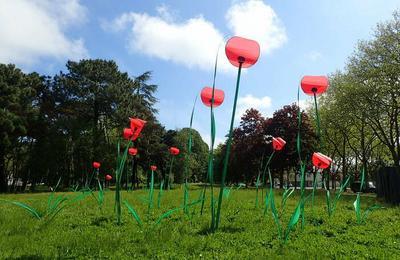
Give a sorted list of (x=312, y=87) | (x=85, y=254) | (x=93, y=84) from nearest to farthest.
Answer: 1. (x=85, y=254)
2. (x=312, y=87)
3. (x=93, y=84)

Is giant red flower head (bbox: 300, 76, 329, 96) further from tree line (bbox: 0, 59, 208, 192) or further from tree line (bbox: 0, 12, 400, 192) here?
tree line (bbox: 0, 59, 208, 192)

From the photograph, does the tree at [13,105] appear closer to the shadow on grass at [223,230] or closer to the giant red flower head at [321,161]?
the shadow on grass at [223,230]

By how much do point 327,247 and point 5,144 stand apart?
32.4 meters

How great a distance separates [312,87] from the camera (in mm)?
5957

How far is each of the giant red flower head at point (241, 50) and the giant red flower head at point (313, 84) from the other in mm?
1101

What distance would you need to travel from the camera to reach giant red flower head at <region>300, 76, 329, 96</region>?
593cm

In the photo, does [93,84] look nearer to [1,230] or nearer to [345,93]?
[345,93]

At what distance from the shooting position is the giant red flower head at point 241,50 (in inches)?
203

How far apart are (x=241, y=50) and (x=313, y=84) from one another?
1.42 metres

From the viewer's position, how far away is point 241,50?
16.9 feet

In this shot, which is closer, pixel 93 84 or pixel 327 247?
pixel 327 247

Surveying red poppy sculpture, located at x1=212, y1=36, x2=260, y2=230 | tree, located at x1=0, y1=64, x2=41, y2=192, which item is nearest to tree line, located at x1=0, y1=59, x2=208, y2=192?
tree, located at x1=0, y1=64, x2=41, y2=192

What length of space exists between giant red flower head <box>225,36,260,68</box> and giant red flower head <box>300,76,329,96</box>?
110 centimetres

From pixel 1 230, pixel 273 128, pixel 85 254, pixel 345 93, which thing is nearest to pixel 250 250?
pixel 85 254
